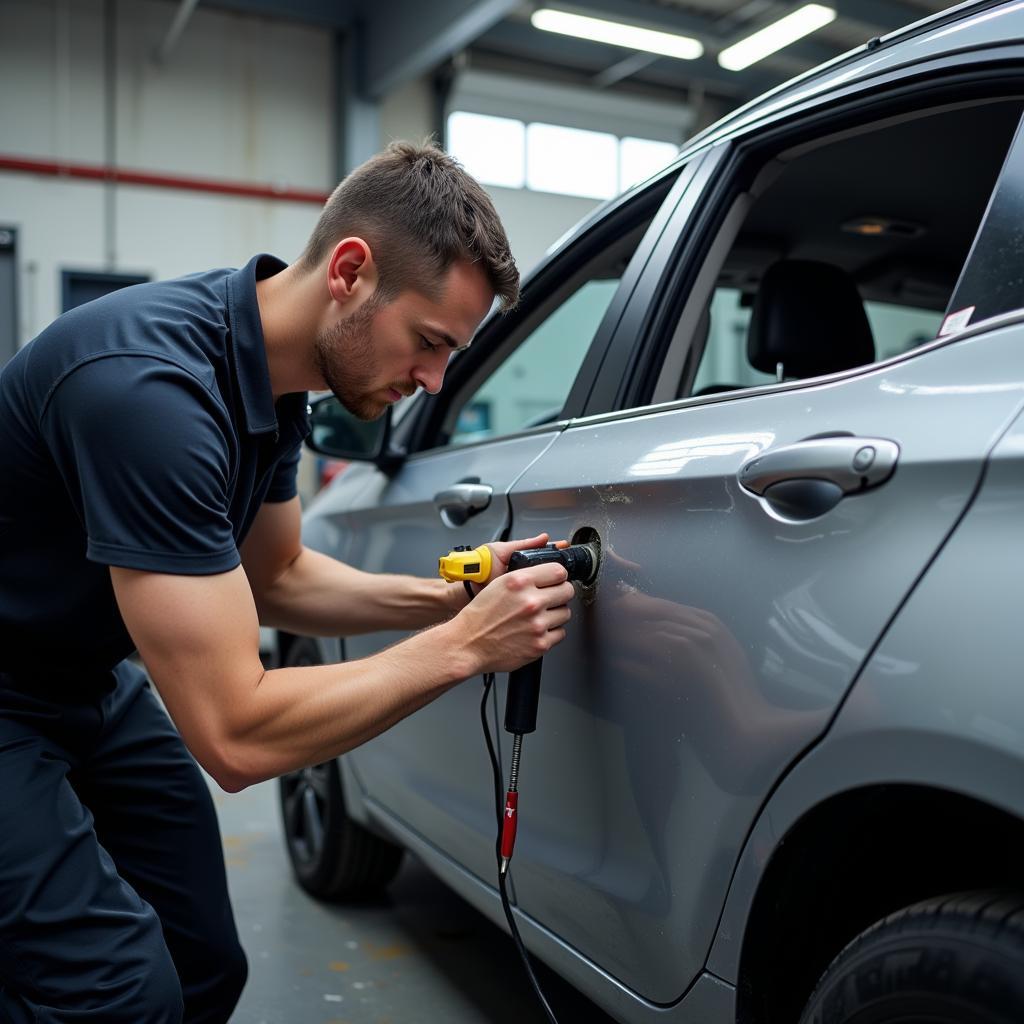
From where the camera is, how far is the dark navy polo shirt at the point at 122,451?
125 centimetres

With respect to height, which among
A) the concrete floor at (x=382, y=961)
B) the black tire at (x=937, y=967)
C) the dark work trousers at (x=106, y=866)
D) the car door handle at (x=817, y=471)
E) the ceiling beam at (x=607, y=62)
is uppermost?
the ceiling beam at (x=607, y=62)

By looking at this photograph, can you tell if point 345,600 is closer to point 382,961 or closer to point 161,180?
point 382,961

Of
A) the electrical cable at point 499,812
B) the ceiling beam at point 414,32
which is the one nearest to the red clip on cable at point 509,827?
the electrical cable at point 499,812

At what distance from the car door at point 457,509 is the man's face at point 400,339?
0.77 ft

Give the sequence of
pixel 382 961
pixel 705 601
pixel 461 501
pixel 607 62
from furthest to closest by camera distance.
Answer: pixel 607 62 → pixel 382 961 → pixel 461 501 → pixel 705 601

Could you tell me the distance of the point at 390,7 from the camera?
894 centimetres

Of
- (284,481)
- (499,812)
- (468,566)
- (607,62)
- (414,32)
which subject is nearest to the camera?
(468,566)

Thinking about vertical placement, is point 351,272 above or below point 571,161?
below

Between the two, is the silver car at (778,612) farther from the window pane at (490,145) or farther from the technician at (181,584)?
the window pane at (490,145)

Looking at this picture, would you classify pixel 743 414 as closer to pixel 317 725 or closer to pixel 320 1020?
pixel 317 725

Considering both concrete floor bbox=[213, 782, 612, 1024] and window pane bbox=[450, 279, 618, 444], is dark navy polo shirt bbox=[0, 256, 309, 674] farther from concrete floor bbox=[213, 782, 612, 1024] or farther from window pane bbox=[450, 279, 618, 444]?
window pane bbox=[450, 279, 618, 444]

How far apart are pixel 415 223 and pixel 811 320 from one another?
77cm

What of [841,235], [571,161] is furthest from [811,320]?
[571,161]

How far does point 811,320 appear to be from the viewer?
1.88m
